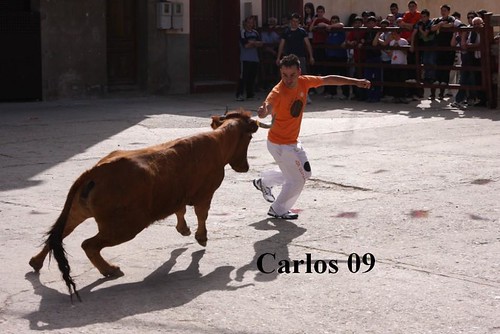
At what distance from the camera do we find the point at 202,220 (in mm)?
7746

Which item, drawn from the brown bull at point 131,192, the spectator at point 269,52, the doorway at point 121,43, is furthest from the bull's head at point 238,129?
the spectator at point 269,52

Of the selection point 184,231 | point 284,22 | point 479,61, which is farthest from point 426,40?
point 184,231

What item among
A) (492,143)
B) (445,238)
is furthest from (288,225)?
(492,143)

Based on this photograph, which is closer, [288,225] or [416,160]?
[288,225]

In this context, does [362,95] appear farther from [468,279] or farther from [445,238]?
[468,279]

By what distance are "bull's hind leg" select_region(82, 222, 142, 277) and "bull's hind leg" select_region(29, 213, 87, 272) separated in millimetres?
195

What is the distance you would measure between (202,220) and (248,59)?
43.5 ft

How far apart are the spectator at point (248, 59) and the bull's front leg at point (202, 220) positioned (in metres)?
12.8

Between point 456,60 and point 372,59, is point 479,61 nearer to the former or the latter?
point 372,59

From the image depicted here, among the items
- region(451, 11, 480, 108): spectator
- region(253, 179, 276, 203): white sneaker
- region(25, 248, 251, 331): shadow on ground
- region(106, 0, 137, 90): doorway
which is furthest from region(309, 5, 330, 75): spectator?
region(25, 248, 251, 331): shadow on ground

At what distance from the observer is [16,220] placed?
8.81 m

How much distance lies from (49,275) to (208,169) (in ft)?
4.40

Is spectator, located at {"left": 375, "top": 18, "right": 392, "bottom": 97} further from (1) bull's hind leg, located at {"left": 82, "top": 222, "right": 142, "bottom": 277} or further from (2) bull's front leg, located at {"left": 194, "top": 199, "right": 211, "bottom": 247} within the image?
(1) bull's hind leg, located at {"left": 82, "top": 222, "right": 142, "bottom": 277}

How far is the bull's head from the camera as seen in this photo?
26.2 feet
